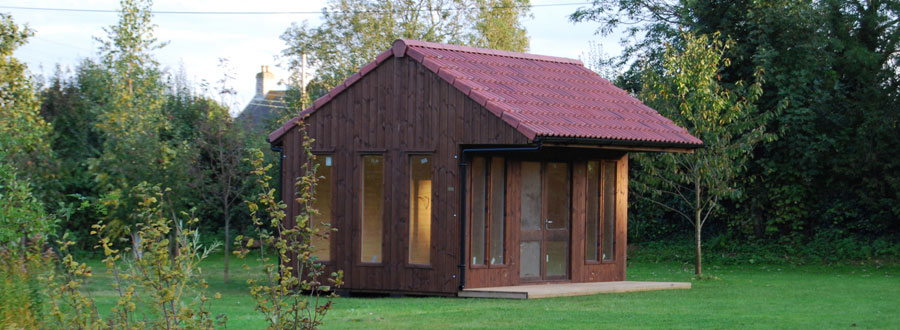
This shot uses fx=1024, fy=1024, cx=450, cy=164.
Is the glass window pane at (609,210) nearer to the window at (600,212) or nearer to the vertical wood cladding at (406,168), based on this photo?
the window at (600,212)

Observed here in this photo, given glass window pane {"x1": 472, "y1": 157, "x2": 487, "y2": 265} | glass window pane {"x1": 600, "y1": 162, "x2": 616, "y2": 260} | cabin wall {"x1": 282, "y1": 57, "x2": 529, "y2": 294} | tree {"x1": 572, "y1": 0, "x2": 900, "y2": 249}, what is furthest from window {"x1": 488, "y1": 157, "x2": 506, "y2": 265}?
tree {"x1": 572, "y1": 0, "x2": 900, "y2": 249}

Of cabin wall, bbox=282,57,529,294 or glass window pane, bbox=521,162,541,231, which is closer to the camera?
cabin wall, bbox=282,57,529,294

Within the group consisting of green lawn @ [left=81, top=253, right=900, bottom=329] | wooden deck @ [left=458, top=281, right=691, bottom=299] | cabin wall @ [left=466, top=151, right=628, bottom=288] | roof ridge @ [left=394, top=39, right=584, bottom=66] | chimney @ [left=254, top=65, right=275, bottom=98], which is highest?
chimney @ [left=254, top=65, right=275, bottom=98]

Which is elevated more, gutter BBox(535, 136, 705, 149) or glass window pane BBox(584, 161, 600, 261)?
gutter BBox(535, 136, 705, 149)

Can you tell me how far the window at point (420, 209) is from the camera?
1591 cm

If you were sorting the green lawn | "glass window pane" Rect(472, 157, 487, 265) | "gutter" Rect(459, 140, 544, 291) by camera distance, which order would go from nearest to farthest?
the green lawn
"gutter" Rect(459, 140, 544, 291)
"glass window pane" Rect(472, 157, 487, 265)

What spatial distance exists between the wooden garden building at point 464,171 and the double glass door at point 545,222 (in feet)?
0.07

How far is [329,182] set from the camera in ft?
55.5

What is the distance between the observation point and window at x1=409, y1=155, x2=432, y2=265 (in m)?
15.9

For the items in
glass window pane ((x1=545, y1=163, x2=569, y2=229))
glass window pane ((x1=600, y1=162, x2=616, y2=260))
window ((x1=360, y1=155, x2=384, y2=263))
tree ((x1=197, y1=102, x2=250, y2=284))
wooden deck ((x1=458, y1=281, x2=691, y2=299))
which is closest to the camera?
wooden deck ((x1=458, y1=281, x2=691, y2=299))

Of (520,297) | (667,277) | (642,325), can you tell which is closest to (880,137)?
(667,277)

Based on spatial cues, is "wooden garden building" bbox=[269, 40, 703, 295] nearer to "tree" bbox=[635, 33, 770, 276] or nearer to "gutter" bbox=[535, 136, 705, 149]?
"gutter" bbox=[535, 136, 705, 149]

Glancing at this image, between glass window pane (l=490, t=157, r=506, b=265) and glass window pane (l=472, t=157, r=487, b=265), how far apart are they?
0.17 meters

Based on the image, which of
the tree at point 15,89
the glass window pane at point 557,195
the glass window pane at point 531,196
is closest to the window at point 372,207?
the glass window pane at point 531,196
